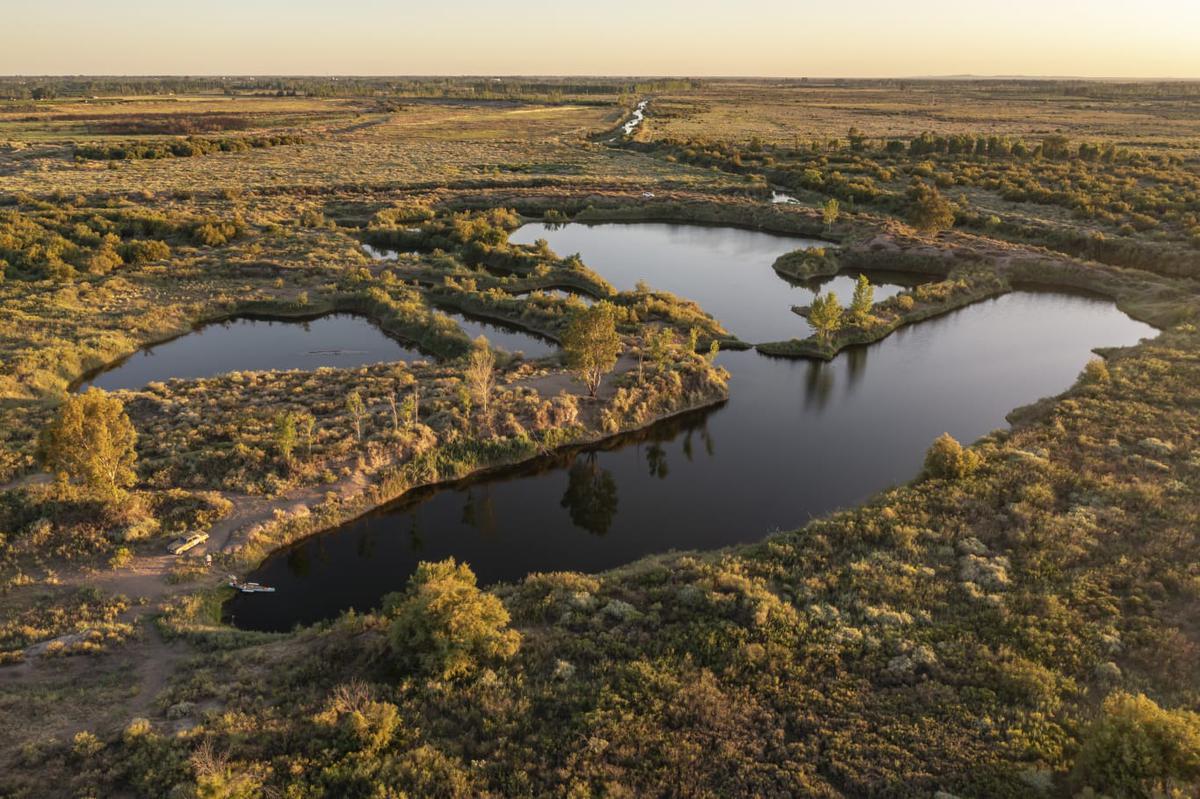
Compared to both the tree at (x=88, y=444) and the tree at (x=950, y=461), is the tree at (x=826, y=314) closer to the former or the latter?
the tree at (x=950, y=461)

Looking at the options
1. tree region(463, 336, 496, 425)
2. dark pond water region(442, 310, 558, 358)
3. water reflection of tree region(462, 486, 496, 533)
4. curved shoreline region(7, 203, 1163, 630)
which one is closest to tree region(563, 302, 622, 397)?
curved shoreline region(7, 203, 1163, 630)

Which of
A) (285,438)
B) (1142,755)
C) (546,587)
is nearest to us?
(1142,755)

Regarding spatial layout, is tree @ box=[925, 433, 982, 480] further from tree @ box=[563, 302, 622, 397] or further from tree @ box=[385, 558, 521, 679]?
tree @ box=[385, 558, 521, 679]

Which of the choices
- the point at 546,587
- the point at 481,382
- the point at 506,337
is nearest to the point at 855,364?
the point at 506,337

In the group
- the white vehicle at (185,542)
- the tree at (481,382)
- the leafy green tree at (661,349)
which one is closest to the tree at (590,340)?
the leafy green tree at (661,349)

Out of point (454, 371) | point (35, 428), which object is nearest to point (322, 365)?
point (454, 371)

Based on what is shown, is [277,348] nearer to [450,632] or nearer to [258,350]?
[258,350]
